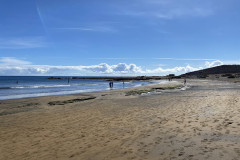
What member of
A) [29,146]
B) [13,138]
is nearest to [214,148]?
[29,146]

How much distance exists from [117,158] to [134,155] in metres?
0.55

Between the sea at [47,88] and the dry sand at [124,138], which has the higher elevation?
the sea at [47,88]

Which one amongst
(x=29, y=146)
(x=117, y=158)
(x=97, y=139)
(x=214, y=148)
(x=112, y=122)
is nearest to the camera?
(x=117, y=158)

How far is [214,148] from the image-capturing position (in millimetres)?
6492

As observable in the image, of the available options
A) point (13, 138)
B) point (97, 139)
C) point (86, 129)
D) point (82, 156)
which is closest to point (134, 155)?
point (82, 156)

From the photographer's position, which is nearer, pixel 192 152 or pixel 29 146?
pixel 192 152

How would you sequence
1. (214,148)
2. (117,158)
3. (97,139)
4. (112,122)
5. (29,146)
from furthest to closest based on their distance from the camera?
(112,122)
(97,139)
(29,146)
(214,148)
(117,158)

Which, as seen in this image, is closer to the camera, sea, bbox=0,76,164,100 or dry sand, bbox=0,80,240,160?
dry sand, bbox=0,80,240,160

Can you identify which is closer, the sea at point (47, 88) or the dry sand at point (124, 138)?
the dry sand at point (124, 138)

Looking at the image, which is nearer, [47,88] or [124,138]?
[124,138]

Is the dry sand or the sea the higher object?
the sea

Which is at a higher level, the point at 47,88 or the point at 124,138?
the point at 47,88

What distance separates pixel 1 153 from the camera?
22.0 ft

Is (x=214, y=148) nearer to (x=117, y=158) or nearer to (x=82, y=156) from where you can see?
(x=117, y=158)
